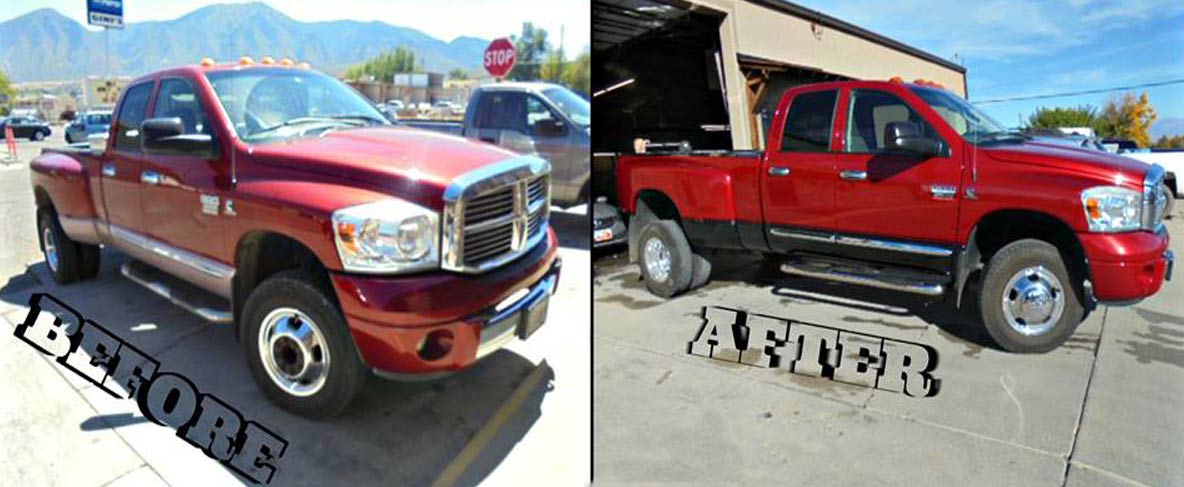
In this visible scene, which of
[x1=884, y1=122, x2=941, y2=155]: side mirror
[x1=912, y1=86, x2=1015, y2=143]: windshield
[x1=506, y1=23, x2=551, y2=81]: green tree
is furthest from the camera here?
[x1=884, y1=122, x2=941, y2=155]: side mirror

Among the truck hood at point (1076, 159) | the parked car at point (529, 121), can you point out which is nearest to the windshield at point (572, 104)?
the parked car at point (529, 121)

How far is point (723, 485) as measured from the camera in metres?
1.78

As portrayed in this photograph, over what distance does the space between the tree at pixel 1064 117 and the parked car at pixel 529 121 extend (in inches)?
41.2

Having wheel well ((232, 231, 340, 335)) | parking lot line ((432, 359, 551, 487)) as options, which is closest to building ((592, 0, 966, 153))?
parking lot line ((432, 359, 551, 487))

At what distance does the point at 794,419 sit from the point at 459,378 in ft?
3.35

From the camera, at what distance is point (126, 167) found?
1.35 meters

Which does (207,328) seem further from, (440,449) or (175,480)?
(440,449)

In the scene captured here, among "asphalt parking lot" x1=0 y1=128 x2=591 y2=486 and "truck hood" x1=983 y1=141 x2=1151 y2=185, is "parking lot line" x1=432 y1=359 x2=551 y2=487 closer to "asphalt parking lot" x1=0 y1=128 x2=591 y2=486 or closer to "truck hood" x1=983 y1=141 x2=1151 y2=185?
"asphalt parking lot" x1=0 y1=128 x2=591 y2=486

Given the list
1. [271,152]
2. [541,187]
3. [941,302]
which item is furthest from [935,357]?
[271,152]

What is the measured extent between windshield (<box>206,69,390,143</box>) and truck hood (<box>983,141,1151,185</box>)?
5.94ft

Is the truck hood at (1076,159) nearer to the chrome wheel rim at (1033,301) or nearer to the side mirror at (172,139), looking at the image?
the chrome wheel rim at (1033,301)

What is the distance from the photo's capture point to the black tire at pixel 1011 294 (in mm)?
2238

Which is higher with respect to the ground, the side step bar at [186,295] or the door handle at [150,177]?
the door handle at [150,177]

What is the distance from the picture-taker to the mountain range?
1.26 metres
